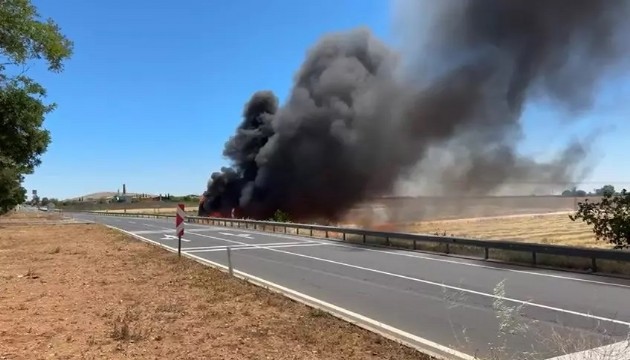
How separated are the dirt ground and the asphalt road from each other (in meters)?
0.95

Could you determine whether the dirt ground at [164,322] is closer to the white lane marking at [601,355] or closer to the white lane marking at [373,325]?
the white lane marking at [373,325]

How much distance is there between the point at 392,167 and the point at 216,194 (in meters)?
20.1

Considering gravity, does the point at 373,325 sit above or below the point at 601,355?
below

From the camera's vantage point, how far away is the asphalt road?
5.59 m

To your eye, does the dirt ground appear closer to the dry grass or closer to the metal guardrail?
the metal guardrail

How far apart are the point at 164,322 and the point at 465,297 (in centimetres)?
459

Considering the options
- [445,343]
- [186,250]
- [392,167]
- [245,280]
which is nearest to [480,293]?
[445,343]

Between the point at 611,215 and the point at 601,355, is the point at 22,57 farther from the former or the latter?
the point at 611,215

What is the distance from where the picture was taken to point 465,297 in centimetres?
823

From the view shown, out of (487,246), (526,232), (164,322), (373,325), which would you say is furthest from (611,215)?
(526,232)

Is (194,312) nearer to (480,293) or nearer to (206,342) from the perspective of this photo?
(206,342)

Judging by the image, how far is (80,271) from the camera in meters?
11.5

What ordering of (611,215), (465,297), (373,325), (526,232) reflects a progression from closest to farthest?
(373,325), (465,297), (611,215), (526,232)

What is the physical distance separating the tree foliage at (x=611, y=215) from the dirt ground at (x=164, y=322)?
9.81 meters
